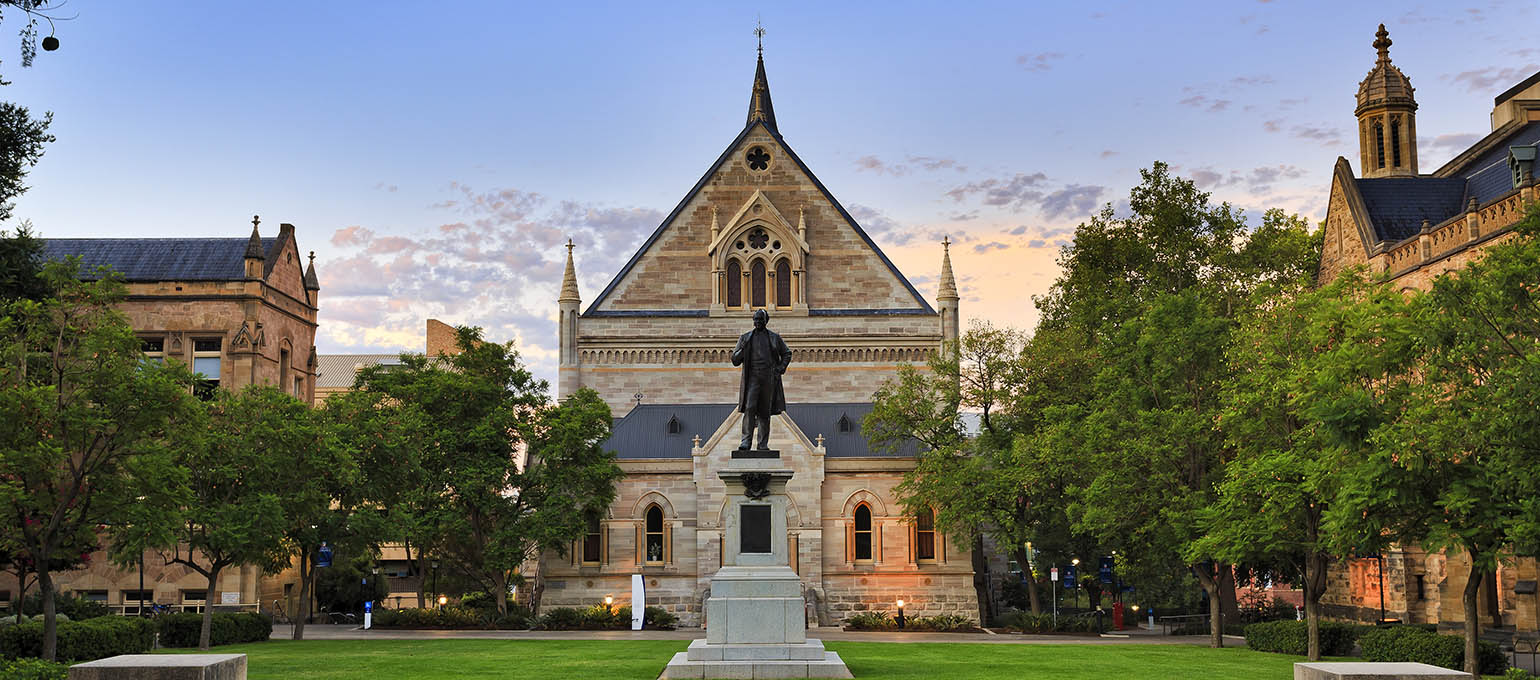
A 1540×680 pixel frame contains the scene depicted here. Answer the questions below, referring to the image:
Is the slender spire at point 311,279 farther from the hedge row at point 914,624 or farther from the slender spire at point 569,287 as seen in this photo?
the hedge row at point 914,624

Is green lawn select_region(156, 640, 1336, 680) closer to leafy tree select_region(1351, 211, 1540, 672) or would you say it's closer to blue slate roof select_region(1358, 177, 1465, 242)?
leafy tree select_region(1351, 211, 1540, 672)

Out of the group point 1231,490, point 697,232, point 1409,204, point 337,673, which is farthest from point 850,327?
point 337,673

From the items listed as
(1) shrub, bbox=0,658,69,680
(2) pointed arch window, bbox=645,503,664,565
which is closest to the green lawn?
(1) shrub, bbox=0,658,69,680

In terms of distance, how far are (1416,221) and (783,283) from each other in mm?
26506

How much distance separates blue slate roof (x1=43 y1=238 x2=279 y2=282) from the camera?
52844mm

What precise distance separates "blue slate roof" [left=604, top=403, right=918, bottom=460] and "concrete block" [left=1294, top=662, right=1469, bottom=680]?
35.4 metres

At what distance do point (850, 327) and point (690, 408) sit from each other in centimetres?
840

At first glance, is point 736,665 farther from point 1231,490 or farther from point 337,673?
point 1231,490

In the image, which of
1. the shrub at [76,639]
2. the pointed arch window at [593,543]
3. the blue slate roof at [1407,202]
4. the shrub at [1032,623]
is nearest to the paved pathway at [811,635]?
the shrub at [1032,623]

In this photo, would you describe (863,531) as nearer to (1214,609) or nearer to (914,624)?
(914,624)

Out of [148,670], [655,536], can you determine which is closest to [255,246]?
[655,536]

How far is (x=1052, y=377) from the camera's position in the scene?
156 ft

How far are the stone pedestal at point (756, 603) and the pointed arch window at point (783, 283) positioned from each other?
38.6 m

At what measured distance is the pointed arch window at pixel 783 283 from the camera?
199ft
